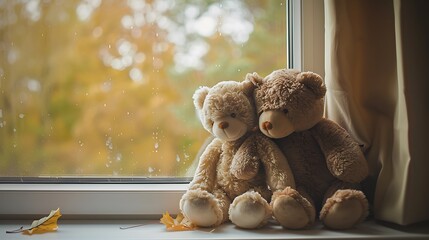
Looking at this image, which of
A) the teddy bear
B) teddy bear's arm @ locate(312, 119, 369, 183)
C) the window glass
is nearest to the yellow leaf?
the window glass

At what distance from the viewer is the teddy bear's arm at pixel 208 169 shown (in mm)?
1019

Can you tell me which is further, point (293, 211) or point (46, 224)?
point (46, 224)

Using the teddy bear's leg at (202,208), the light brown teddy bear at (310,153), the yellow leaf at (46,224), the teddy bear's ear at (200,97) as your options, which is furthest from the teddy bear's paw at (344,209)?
the yellow leaf at (46,224)

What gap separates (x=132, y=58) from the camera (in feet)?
3.85

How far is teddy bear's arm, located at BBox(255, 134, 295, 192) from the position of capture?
96 centimetres

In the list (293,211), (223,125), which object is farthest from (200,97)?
(293,211)

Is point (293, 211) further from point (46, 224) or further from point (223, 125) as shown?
point (46, 224)

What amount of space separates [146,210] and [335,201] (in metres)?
0.46

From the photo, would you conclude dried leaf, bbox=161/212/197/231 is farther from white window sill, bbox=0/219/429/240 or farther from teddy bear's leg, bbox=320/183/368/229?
teddy bear's leg, bbox=320/183/368/229

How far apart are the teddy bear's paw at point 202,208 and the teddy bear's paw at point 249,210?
35 millimetres

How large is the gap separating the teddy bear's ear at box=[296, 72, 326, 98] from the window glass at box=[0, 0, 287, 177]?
0.24 metres

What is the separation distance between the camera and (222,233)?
36.9 inches

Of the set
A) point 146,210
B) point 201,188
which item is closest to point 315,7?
point 201,188

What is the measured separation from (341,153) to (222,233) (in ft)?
1.03
